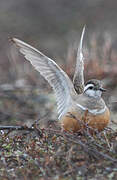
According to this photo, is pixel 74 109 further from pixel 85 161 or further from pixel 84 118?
pixel 85 161

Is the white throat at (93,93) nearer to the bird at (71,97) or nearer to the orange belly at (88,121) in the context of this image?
the bird at (71,97)

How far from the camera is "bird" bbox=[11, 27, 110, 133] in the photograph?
529cm

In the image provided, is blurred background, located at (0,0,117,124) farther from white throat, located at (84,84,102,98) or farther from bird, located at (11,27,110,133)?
white throat, located at (84,84,102,98)

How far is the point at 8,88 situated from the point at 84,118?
569 centimetres

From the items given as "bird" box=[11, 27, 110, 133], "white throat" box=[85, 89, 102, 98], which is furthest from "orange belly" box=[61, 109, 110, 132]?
"white throat" box=[85, 89, 102, 98]

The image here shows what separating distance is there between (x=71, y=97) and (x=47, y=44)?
987cm

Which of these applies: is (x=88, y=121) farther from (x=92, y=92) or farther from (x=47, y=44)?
(x=47, y=44)

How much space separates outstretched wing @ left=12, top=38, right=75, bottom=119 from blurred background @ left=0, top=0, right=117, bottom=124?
136 inches

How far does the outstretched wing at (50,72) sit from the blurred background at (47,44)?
3460 millimetres

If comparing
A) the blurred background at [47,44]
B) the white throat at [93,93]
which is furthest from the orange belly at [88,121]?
the blurred background at [47,44]

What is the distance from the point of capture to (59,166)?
184 inches

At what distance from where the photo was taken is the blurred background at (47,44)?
10422 millimetres

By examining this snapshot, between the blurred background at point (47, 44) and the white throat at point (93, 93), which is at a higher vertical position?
the blurred background at point (47, 44)

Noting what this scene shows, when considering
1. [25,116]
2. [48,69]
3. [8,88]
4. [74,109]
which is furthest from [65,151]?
[8,88]
